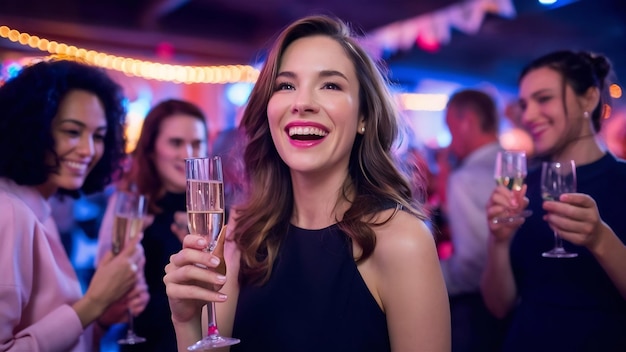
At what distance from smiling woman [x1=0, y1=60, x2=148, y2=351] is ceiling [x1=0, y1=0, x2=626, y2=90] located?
4542mm

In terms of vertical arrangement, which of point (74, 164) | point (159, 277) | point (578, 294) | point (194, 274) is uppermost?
point (74, 164)

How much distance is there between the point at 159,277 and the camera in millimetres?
2684

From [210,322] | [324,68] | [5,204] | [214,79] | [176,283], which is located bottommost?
[210,322]

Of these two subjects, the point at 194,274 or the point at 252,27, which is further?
the point at 252,27

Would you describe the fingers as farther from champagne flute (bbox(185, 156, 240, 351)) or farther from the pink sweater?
the pink sweater

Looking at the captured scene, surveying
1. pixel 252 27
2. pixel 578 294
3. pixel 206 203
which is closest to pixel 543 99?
pixel 578 294

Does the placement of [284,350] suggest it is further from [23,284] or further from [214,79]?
[214,79]

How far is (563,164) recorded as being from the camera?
6.84ft

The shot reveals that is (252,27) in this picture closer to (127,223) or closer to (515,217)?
(127,223)

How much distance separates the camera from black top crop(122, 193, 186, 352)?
2.53 m

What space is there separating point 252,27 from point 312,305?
24.2 feet

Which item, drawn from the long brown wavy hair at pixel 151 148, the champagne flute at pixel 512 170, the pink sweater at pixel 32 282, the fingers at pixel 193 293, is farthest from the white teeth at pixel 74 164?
the champagne flute at pixel 512 170

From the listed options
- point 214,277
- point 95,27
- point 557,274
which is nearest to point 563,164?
point 557,274

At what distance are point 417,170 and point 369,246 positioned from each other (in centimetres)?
60
